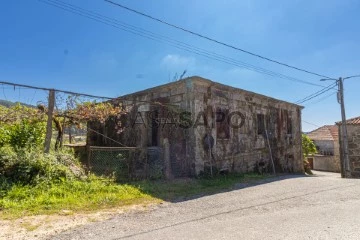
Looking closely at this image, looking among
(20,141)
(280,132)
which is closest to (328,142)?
(280,132)

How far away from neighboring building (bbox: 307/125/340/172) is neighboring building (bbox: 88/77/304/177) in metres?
14.7

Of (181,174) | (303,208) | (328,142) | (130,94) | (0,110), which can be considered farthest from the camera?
(328,142)

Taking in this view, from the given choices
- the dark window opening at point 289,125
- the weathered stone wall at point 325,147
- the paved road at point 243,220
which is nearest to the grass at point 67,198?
the paved road at point 243,220

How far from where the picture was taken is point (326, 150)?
29844 mm

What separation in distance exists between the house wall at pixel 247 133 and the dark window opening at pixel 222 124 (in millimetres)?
78

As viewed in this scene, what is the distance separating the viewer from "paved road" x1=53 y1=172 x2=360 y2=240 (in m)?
3.95

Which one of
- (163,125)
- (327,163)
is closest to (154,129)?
(163,125)

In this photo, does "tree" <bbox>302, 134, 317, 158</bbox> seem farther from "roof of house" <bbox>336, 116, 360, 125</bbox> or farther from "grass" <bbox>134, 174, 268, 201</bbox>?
"grass" <bbox>134, 174, 268, 201</bbox>

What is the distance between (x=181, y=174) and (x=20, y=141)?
5398mm

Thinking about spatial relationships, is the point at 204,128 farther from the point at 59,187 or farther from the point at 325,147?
the point at 325,147

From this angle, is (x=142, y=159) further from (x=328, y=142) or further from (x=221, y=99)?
(x=328, y=142)

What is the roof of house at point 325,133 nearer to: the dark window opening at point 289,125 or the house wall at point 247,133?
the house wall at point 247,133

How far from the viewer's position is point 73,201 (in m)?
5.58

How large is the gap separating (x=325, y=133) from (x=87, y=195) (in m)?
31.7
